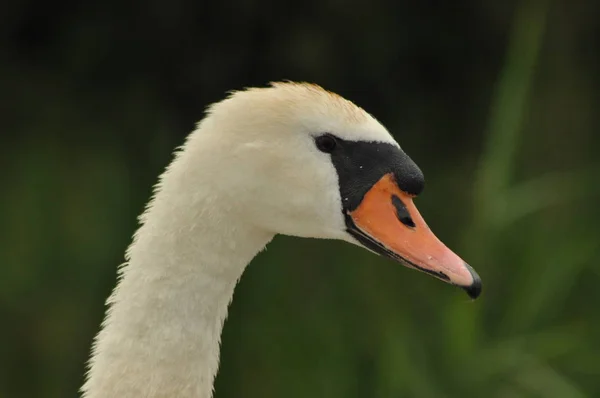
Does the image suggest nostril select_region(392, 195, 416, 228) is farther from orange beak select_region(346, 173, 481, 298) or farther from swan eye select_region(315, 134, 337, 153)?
swan eye select_region(315, 134, 337, 153)

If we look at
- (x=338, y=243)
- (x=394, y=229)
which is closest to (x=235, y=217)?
(x=394, y=229)

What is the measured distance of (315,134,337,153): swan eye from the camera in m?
2.00

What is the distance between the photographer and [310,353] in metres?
3.52

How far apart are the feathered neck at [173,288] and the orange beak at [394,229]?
211 millimetres

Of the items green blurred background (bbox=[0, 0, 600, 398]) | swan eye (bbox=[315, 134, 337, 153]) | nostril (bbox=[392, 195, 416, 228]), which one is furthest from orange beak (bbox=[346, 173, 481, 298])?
green blurred background (bbox=[0, 0, 600, 398])

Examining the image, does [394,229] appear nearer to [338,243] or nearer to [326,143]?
[326,143]

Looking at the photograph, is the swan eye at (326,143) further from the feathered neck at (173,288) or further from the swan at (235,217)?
the feathered neck at (173,288)

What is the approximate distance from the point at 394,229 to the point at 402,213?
1.4 inches

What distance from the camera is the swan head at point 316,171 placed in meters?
1.97


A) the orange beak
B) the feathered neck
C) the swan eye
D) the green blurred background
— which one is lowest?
the green blurred background

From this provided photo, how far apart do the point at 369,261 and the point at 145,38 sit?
1.63 m

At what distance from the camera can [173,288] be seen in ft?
6.43

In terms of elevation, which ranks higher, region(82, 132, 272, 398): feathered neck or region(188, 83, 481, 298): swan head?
region(188, 83, 481, 298): swan head

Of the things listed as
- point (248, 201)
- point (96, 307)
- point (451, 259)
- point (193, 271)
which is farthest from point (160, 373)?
point (96, 307)
